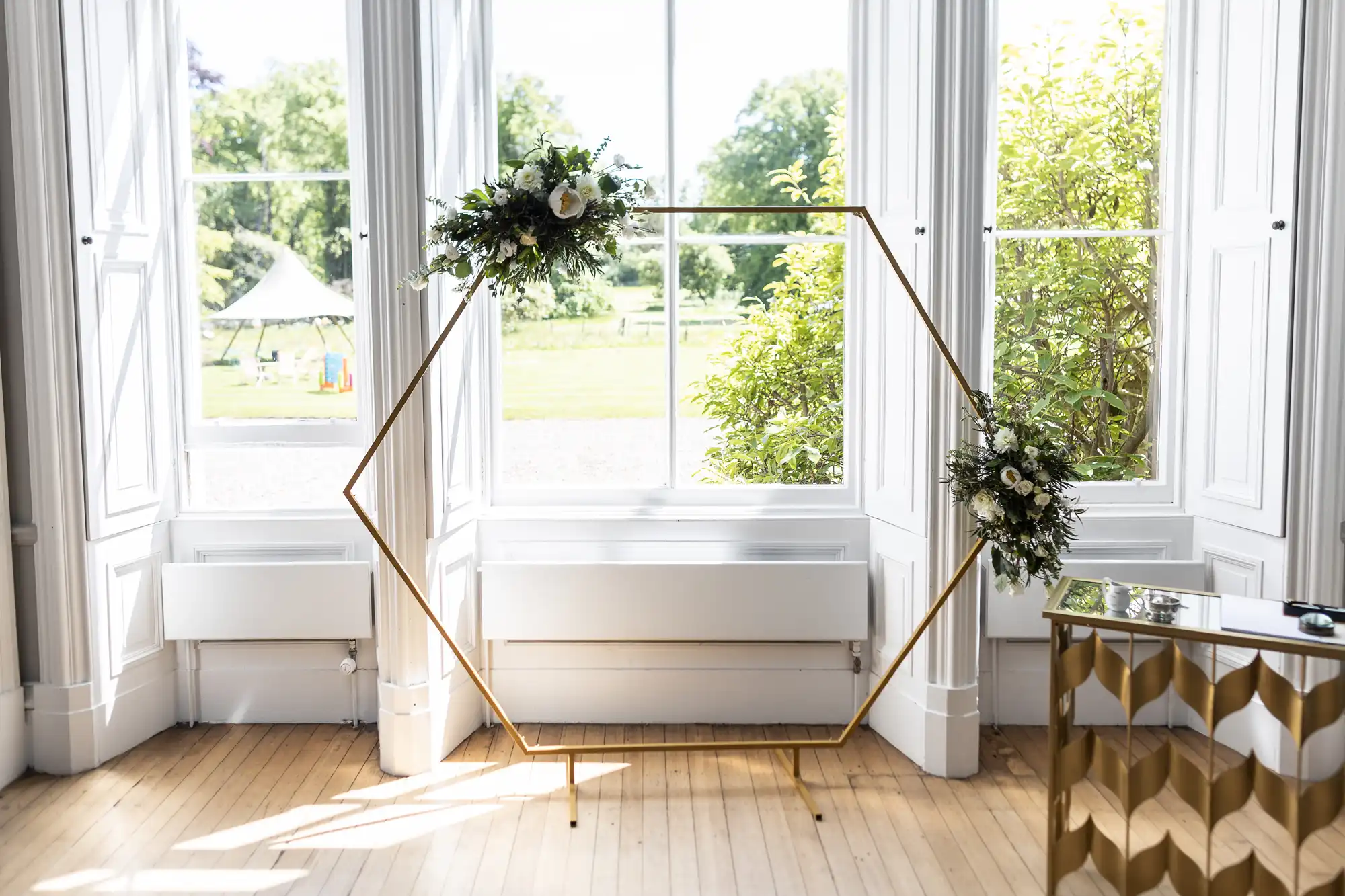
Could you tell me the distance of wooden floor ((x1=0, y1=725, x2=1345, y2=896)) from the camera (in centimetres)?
305

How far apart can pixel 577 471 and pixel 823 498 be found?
3.24ft

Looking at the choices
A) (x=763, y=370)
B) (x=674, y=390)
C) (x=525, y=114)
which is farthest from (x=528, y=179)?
(x=763, y=370)

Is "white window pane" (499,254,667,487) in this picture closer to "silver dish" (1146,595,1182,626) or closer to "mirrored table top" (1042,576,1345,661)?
"mirrored table top" (1042,576,1345,661)

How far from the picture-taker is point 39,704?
12.4 feet

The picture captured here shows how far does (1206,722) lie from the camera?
2.84m

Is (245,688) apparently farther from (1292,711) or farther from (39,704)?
(1292,711)

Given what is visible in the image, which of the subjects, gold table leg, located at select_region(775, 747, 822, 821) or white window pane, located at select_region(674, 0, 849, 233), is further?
white window pane, located at select_region(674, 0, 849, 233)

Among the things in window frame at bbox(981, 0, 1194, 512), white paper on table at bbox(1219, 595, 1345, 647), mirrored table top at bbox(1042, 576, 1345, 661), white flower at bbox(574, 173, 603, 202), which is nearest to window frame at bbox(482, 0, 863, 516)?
window frame at bbox(981, 0, 1194, 512)

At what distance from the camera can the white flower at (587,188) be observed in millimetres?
3098

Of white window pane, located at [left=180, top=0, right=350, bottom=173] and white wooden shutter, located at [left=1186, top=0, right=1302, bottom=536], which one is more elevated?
white window pane, located at [left=180, top=0, right=350, bottom=173]

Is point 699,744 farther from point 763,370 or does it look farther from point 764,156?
point 764,156

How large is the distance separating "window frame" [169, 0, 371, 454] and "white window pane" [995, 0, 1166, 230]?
2423 millimetres

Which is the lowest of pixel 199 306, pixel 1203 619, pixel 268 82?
pixel 1203 619

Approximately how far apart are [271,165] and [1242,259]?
356cm
